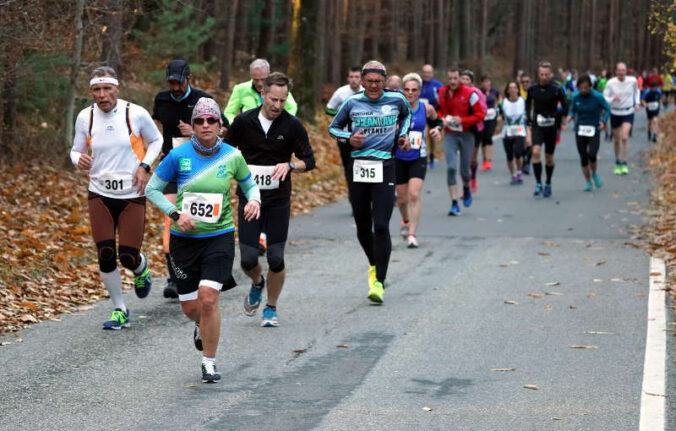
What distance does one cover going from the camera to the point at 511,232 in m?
15.7

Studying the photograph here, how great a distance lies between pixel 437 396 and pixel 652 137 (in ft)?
93.8

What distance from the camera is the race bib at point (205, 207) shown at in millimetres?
7523

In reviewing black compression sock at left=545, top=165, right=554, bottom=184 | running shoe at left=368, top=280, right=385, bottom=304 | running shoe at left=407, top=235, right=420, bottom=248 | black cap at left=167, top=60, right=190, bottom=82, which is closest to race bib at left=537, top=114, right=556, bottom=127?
black compression sock at left=545, top=165, right=554, bottom=184

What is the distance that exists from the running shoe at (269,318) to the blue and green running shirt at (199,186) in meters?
1.82

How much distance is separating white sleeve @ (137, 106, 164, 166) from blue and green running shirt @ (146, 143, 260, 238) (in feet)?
5.68

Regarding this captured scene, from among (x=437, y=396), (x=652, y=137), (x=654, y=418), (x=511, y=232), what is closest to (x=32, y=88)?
(x=511, y=232)

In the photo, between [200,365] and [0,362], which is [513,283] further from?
[0,362]

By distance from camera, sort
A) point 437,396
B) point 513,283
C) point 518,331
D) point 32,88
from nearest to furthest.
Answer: point 437,396, point 518,331, point 513,283, point 32,88

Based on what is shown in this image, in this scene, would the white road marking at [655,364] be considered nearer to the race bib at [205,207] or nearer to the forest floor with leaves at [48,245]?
the race bib at [205,207]

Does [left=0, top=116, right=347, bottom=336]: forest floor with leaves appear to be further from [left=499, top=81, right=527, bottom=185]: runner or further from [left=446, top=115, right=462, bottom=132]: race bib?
[left=499, top=81, right=527, bottom=185]: runner

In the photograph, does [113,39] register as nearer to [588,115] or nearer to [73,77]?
[73,77]

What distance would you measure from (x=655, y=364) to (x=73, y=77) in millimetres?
11209

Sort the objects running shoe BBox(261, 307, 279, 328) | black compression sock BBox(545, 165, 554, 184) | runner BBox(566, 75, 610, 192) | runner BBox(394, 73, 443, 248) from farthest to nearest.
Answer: runner BBox(566, 75, 610, 192)
black compression sock BBox(545, 165, 554, 184)
runner BBox(394, 73, 443, 248)
running shoe BBox(261, 307, 279, 328)

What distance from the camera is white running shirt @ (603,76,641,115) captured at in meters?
23.5
